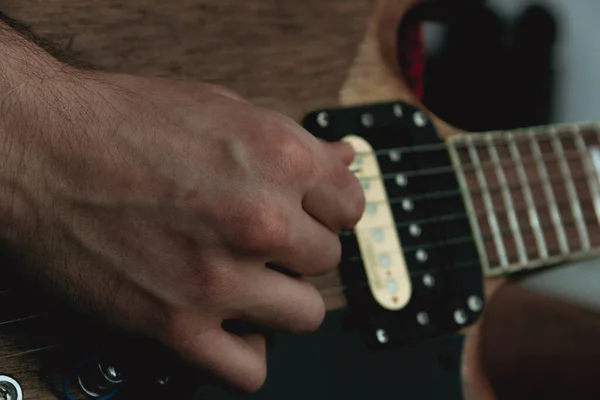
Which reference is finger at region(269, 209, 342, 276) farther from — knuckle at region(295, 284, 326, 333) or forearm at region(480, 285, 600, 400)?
forearm at region(480, 285, 600, 400)

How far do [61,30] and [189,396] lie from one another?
1.27 ft

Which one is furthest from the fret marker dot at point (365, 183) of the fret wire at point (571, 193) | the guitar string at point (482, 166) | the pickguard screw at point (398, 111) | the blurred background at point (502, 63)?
the fret wire at point (571, 193)

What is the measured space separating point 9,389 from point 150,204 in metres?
0.21

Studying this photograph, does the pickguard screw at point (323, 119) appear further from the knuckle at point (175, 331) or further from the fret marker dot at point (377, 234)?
the knuckle at point (175, 331)

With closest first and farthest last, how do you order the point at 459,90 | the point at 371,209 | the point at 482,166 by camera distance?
the point at 371,209
the point at 482,166
the point at 459,90

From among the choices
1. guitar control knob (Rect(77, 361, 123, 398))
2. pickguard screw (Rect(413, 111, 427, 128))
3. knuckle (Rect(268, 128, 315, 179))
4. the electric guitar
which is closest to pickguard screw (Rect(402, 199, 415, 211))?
the electric guitar

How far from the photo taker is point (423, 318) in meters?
0.77

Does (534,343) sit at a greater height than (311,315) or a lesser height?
lesser

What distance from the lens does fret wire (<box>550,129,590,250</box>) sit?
3.03ft

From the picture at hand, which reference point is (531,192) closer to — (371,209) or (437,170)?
(437,170)

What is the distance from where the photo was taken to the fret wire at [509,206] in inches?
33.9

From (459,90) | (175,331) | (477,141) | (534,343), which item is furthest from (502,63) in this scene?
(175,331)

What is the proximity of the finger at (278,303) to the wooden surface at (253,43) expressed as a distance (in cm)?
10

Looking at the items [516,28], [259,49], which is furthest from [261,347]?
[516,28]
